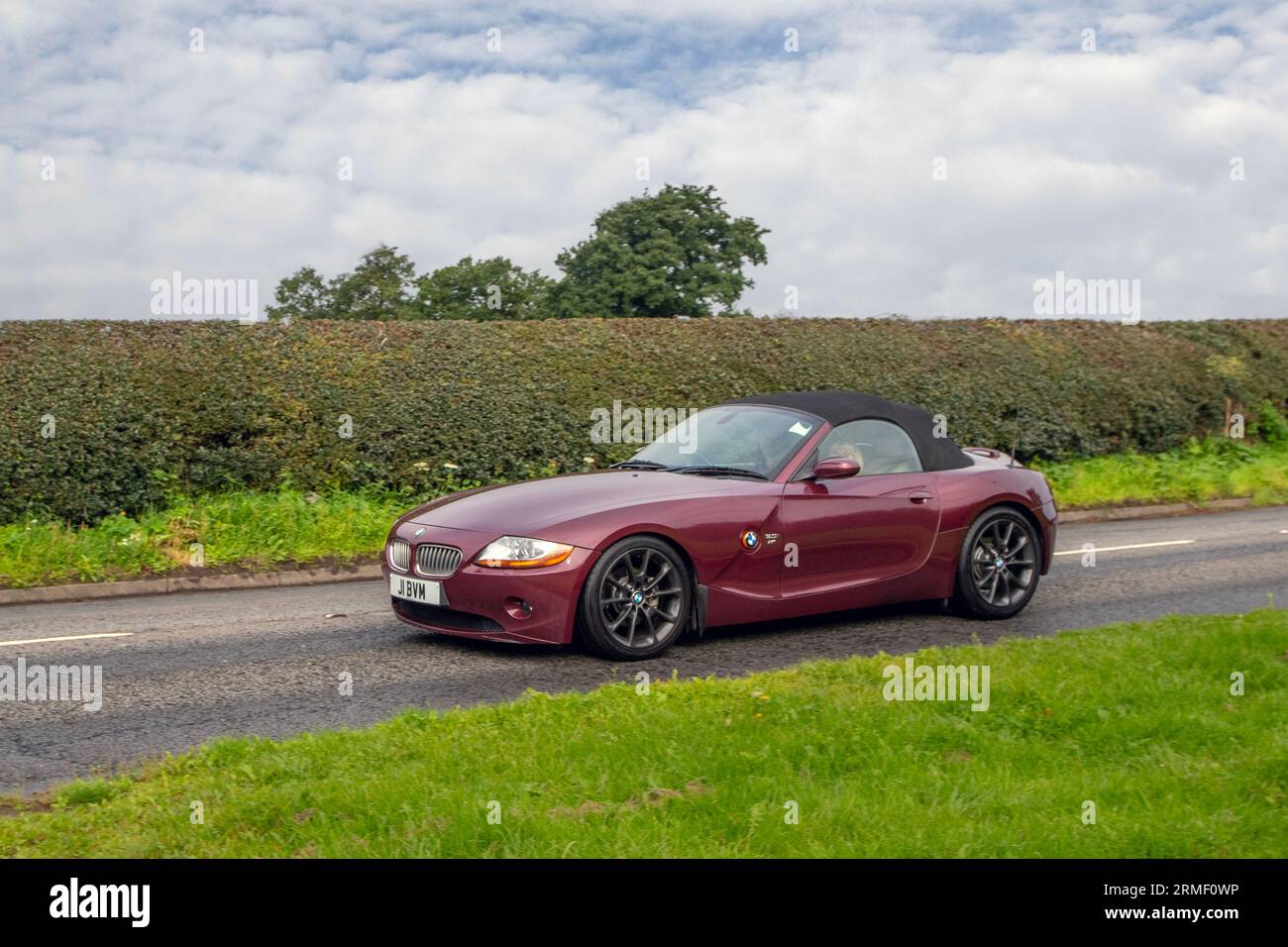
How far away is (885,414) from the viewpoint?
9.05 m

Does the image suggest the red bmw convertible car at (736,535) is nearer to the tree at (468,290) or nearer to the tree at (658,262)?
the tree at (468,290)

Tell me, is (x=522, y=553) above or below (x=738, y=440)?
below

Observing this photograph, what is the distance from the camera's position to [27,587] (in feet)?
37.8

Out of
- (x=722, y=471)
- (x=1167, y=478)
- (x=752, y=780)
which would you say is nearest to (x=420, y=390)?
(x=722, y=471)

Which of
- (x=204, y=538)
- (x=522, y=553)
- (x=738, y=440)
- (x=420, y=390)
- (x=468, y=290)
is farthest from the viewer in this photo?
(x=468, y=290)

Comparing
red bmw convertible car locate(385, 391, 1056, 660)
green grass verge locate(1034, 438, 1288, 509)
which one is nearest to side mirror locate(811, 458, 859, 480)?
red bmw convertible car locate(385, 391, 1056, 660)

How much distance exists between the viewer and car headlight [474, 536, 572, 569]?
7.37 metres

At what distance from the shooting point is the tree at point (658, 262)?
125ft

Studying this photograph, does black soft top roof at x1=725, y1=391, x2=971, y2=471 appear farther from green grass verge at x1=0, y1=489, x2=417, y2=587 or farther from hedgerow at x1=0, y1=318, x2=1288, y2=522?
hedgerow at x1=0, y1=318, x2=1288, y2=522

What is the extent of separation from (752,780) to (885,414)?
4.74 meters

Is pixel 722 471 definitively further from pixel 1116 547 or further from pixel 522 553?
pixel 1116 547

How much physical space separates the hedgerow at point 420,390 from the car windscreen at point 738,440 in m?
6.09
